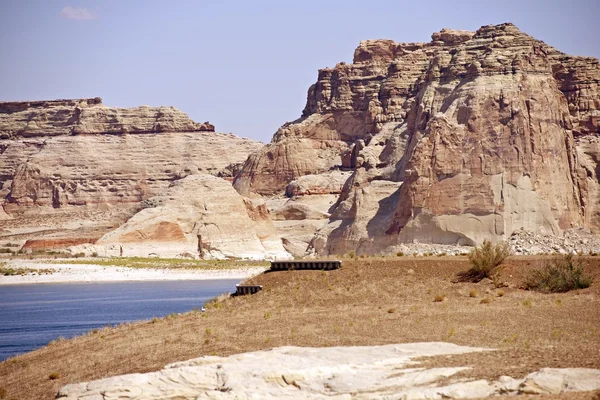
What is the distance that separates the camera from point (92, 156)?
150 meters

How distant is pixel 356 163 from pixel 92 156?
211 feet

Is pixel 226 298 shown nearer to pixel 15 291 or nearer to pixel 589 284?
pixel 589 284

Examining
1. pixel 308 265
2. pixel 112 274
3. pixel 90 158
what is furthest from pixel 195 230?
pixel 308 265

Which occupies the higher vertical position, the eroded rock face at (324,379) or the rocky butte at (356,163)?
the rocky butte at (356,163)

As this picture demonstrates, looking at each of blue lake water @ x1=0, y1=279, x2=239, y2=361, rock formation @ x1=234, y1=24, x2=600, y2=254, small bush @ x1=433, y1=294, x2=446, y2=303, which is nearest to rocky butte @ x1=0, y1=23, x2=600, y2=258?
rock formation @ x1=234, y1=24, x2=600, y2=254

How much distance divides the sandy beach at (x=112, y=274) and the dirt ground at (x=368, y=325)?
38.7 m

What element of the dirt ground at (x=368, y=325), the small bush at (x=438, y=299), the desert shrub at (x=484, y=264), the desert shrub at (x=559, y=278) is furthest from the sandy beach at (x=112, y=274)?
the small bush at (x=438, y=299)

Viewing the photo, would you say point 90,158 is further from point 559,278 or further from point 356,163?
point 559,278

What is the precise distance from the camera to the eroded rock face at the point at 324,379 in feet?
62.2

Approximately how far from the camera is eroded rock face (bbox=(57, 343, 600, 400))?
747 inches

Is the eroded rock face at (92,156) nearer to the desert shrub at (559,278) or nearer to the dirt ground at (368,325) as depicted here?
the dirt ground at (368,325)

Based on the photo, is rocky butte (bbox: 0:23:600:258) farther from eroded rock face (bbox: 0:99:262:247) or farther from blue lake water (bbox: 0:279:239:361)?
blue lake water (bbox: 0:279:239:361)

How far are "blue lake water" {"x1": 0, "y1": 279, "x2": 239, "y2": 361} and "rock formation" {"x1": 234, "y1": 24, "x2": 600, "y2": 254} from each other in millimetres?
12342

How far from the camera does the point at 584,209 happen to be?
73.6 m
